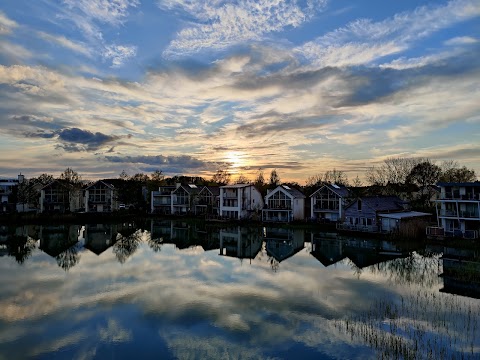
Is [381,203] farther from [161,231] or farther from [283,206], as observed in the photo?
[161,231]

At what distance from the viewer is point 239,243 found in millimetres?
37125

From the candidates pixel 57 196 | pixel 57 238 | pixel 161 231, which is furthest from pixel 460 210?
pixel 57 196

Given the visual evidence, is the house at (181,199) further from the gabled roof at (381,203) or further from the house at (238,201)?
the gabled roof at (381,203)

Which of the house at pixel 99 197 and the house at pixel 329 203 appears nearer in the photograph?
the house at pixel 329 203

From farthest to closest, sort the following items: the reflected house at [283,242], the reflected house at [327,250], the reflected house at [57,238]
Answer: the reflected house at [57,238] → the reflected house at [283,242] → the reflected house at [327,250]

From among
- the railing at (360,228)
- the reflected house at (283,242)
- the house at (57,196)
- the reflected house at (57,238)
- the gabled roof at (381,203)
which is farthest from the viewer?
the house at (57,196)

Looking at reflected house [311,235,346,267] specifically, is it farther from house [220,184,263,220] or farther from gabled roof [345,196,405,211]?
house [220,184,263,220]

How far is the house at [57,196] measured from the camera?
61750 mm

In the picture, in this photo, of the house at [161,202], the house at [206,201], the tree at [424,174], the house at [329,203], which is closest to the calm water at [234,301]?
the house at [329,203]

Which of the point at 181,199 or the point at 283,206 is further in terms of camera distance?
the point at 181,199

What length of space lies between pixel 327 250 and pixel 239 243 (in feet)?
31.9

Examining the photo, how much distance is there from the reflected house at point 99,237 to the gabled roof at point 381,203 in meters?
29.2

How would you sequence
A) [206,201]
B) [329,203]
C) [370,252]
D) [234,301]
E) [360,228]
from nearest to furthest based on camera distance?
1. [234,301]
2. [370,252]
3. [360,228]
4. [329,203]
5. [206,201]

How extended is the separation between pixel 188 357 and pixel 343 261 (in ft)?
60.4
